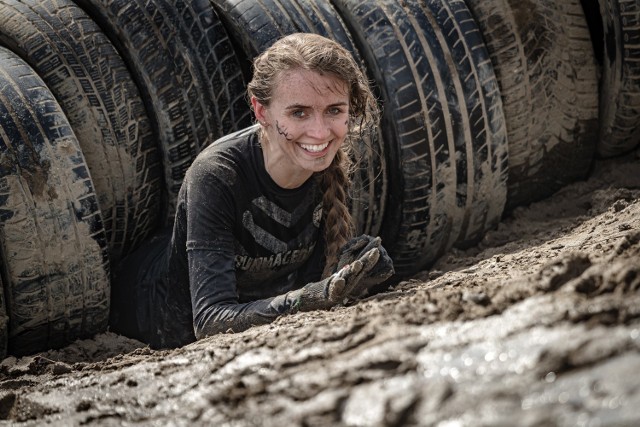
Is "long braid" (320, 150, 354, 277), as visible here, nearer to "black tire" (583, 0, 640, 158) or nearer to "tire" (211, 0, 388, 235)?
"tire" (211, 0, 388, 235)

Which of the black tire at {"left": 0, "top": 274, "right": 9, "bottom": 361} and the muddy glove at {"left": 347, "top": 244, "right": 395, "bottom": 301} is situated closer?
the muddy glove at {"left": 347, "top": 244, "right": 395, "bottom": 301}

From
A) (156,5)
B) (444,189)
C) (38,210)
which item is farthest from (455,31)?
(38,210)

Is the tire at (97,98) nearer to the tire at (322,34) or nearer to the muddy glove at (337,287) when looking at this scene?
the tire at (322,34)

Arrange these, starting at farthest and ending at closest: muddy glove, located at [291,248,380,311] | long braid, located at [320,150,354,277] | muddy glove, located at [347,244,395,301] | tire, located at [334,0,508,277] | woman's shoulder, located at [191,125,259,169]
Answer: tire, located at [334,0,508,277] < long braid, located at [320,150,354,277] < woman's shoulder, located at [191,125,259,169] < muddy glove, located at [347,244,395,301] < muddy glove, located at [291,248,380,311]

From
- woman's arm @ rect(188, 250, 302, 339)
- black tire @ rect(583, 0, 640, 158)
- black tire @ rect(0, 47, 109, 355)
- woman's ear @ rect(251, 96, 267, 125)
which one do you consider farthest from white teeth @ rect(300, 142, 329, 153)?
black tire @ rect(583, 0, 640, 158)

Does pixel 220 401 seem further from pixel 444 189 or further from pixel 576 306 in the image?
pixel 444 189

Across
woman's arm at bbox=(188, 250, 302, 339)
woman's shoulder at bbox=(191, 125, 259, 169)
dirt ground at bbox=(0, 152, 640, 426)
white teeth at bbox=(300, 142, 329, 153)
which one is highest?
woman's shoulder at bbox=(191, 125, 259, 169)

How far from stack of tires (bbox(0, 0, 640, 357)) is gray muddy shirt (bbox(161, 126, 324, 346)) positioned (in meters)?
0.40

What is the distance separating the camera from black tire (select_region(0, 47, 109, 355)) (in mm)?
3699

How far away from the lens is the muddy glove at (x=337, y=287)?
321cm

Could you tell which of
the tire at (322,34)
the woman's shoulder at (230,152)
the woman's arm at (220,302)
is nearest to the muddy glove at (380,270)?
the woman's arm at (220,302)

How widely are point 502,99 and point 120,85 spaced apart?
154cm

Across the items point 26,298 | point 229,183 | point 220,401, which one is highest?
point 229,183

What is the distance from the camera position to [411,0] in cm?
422
